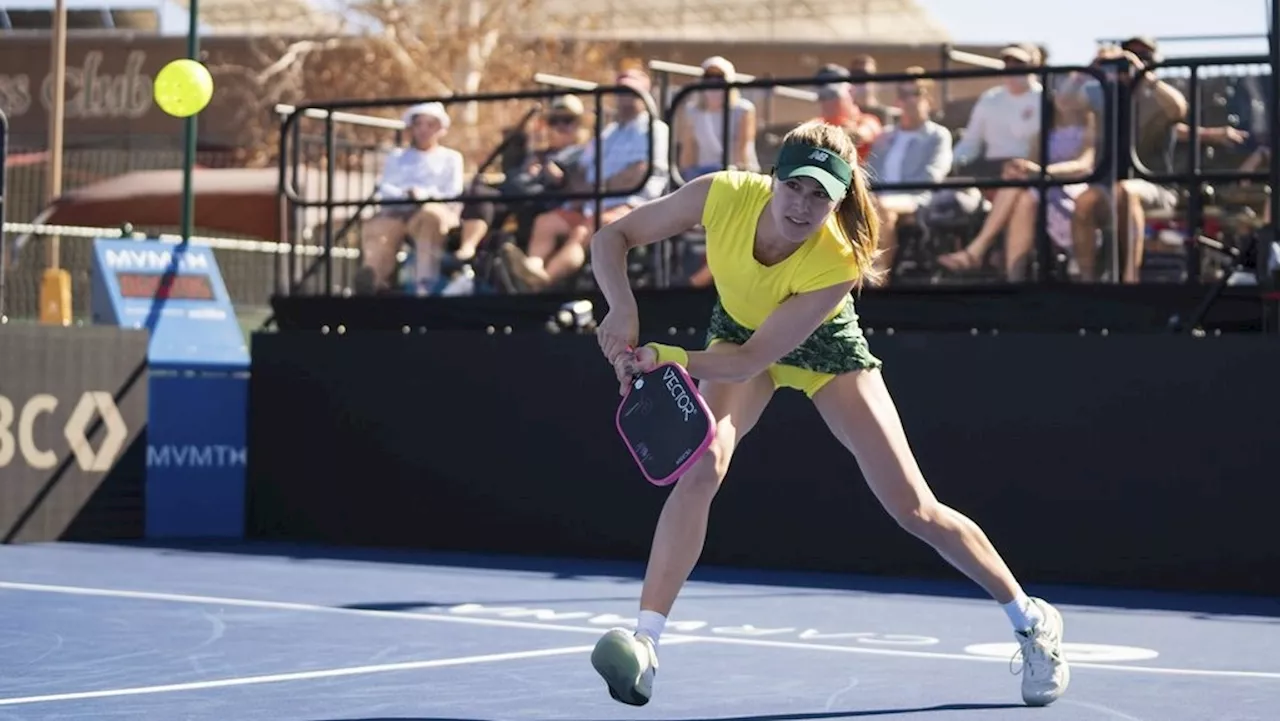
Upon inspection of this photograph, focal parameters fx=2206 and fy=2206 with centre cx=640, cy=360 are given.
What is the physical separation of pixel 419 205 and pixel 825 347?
24.1 feet

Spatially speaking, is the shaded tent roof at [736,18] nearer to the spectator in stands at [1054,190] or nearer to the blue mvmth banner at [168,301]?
the blue mvmth banner at [168,301]

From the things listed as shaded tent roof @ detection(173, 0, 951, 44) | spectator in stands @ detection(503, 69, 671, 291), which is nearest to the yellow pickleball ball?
spectator in stands @ detection(503, 69, 671, 291)

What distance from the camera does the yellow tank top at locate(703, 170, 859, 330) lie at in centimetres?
677

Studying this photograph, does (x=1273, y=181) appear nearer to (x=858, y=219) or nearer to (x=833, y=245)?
(x=858, y=219)

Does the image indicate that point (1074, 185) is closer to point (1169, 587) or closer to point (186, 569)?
point (1169, 587)

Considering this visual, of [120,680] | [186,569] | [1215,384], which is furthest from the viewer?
[186,569]

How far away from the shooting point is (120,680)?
7477 mm

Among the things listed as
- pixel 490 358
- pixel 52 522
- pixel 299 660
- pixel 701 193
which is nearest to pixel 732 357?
pixel 701 193

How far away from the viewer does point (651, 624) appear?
6.83 meters

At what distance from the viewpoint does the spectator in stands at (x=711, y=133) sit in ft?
42.4

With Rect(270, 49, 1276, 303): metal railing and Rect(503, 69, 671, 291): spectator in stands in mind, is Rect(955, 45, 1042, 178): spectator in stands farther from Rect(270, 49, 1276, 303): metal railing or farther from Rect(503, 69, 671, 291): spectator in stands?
Rect(503, 69, 671, 291): spectator in stands

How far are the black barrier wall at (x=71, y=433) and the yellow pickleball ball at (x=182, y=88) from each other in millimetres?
1549

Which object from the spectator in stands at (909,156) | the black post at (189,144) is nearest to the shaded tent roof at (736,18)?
the black post at (189,144)

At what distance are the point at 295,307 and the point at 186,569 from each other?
329 cm
